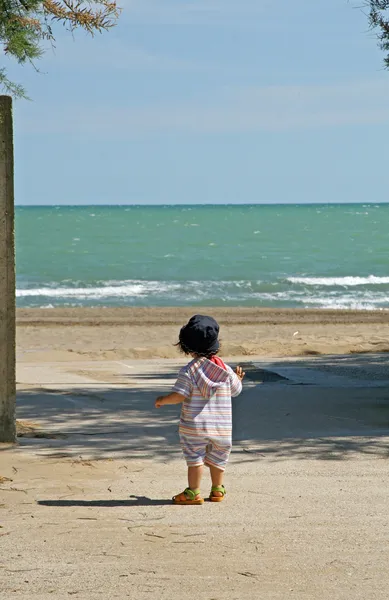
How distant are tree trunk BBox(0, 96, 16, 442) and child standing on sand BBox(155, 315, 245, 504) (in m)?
1.55

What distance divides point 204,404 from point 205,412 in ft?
0.15

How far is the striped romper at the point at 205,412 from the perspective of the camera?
5480mm

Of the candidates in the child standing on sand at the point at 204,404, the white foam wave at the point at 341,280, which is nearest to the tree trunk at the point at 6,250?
the child standing on sand at the point at 204,404

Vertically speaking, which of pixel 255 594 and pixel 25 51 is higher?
pixel 25 51

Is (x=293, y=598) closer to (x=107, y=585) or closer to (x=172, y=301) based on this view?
(x=107, y=585)

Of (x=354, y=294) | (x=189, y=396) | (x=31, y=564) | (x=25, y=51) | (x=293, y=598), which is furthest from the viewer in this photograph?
(x=354, y=294)

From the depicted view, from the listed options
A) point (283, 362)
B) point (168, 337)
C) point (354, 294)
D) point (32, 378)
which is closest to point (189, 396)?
point (32, 378)

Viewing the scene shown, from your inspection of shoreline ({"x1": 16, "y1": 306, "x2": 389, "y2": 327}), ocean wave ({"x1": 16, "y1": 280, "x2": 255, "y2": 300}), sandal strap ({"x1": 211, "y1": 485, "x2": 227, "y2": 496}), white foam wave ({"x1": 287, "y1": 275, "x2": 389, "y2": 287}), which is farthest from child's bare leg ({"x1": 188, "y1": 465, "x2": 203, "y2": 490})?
white foam wave ({"x1": 287, "y1": 275, "x2": 389, "y2": 287})

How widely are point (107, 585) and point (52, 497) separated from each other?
155 centimetres

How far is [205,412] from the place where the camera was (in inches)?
217

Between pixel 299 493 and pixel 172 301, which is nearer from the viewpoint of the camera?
pixel 299 493

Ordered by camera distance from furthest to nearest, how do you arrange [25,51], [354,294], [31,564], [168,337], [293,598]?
1. [354,294]
2. [168,337]
3. [25,51]
4. [31,564]
5. [293,598]

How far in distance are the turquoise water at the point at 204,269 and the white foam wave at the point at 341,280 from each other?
38 millimetres

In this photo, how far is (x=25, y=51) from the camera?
22.6ft
